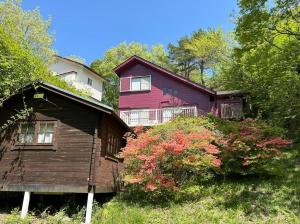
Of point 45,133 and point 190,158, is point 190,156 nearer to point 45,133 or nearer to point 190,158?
point 190,158

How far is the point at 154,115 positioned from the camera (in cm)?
2709

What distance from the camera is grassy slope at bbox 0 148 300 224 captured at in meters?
11.2

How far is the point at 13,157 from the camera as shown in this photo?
1391 cm

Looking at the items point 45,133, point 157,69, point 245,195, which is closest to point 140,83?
point 157,69

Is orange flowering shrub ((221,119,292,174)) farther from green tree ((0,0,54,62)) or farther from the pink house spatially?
green tree ((0,0,54,62))

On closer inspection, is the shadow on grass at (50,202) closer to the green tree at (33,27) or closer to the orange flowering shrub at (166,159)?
the orange flowering shrub at (166,159)

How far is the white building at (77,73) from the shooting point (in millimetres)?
36938

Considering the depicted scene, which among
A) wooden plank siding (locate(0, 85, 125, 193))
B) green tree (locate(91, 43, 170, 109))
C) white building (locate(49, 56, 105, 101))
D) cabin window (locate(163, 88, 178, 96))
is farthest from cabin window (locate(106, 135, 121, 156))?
green tree (locate(91, 43, 170, 109))

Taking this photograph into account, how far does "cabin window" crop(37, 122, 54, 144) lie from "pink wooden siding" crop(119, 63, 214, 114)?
1437cm

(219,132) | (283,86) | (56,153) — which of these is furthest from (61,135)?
(283,86)

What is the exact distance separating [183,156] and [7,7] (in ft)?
83.7

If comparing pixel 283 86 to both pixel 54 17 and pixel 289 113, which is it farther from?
pixel 54 17

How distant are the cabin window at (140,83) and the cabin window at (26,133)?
15172mm

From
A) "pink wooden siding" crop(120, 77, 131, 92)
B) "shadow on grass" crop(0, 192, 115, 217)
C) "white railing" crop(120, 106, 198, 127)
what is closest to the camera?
"shadow on grass" crop(0, 192, 115, 217)
